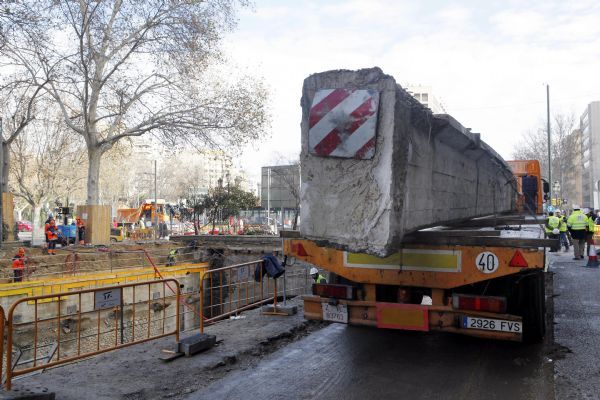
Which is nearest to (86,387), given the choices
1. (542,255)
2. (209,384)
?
(209,384)

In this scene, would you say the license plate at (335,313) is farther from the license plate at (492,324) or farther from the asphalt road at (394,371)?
the license plate at (492,324)

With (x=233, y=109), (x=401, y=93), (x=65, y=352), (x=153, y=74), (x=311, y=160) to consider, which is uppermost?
(x=153, y=74)

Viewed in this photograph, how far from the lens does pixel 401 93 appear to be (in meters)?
4.70

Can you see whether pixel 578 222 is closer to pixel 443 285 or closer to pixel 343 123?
pixel 443 285

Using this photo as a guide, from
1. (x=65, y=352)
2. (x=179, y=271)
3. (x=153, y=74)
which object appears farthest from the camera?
(x=153, y=74)

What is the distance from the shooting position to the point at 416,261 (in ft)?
17.4

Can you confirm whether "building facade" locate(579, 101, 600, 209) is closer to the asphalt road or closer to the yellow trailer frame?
the asphalt road

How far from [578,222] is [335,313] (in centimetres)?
1220

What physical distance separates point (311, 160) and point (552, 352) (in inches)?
148

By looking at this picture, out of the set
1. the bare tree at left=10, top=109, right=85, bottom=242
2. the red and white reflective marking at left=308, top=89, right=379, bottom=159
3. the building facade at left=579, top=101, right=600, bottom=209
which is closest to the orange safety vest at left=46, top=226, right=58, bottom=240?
the bare tree at left=10, top=109, right=85, bottom=242

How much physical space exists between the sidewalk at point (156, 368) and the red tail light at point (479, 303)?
7.97ft

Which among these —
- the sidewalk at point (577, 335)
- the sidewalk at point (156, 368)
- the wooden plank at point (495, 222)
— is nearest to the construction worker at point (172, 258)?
the sidewalk at point (156, 368)

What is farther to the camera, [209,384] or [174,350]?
[174,350]

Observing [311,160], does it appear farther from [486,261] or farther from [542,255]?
[542,255]
